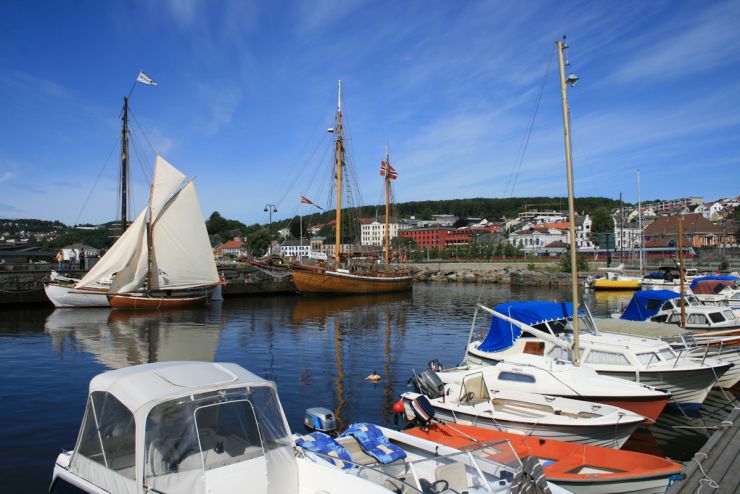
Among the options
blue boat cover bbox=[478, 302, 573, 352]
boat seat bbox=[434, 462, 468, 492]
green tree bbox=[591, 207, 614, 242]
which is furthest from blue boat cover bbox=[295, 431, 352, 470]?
green tree bbox=[591, 207, 614, 242]

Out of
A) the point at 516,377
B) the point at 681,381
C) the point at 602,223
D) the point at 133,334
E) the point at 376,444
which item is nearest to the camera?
the point at 376,444

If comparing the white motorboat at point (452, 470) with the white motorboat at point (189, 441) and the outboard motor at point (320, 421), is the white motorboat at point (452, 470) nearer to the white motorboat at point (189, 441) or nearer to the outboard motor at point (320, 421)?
the white motorboat at point (189, 441)

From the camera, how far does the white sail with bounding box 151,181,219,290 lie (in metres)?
45.2

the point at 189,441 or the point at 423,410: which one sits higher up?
the point at 189,441

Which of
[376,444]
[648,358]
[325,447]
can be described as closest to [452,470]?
[376,444]

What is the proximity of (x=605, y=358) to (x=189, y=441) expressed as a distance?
14497 mm

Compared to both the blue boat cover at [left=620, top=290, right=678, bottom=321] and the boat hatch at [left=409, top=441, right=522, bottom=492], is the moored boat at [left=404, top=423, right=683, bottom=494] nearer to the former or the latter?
the boat hatch at [left=409, top=441, right=522, bottom=492]

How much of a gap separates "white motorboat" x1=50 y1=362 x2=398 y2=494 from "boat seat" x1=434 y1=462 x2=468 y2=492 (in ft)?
4.60

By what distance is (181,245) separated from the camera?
150ft

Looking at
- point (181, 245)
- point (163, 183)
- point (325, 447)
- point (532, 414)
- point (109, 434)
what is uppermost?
point (163, 183)

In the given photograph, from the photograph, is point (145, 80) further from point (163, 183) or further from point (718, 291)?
point (718, 291)

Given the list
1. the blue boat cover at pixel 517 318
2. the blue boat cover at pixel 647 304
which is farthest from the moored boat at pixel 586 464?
the blue boat cover at pixel 647 304

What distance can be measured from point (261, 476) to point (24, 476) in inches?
297

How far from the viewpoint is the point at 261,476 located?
7.45 metres
